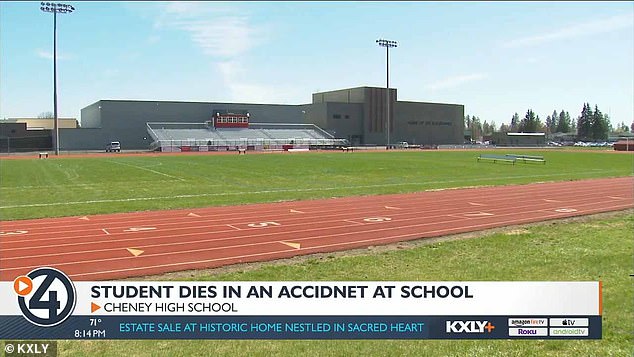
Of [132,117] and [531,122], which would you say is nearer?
[132,117]

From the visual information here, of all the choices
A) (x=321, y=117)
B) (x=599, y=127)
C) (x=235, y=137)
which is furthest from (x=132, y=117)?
(x=599, y=127)

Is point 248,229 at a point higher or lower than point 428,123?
lower

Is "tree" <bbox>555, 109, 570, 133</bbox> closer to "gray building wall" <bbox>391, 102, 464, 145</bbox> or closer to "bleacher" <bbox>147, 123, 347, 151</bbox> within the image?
"gray building wall" <bbox>391, 102, 464, 145</bbox>

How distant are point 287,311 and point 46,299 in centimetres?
212

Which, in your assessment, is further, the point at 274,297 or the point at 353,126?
the point at 353,126

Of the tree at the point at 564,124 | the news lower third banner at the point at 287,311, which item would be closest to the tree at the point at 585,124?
the tree at the point at 564,124

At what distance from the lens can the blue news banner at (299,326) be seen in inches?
188

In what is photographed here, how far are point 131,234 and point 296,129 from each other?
8206cm

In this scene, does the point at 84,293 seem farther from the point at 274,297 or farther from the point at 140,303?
the point at 274,297

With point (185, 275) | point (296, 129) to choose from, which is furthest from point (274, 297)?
point (296, 129)

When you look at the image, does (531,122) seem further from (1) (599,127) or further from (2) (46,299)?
(2) (46,299)

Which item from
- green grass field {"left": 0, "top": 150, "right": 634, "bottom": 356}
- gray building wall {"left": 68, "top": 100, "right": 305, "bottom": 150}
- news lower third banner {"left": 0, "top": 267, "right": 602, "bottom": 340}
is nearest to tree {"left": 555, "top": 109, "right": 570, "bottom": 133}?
gray building wall {"left": 68, "top": 100, "right": 305, "bottom": 150}

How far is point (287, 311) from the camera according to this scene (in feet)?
15.9

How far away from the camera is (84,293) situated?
15.8 feet
